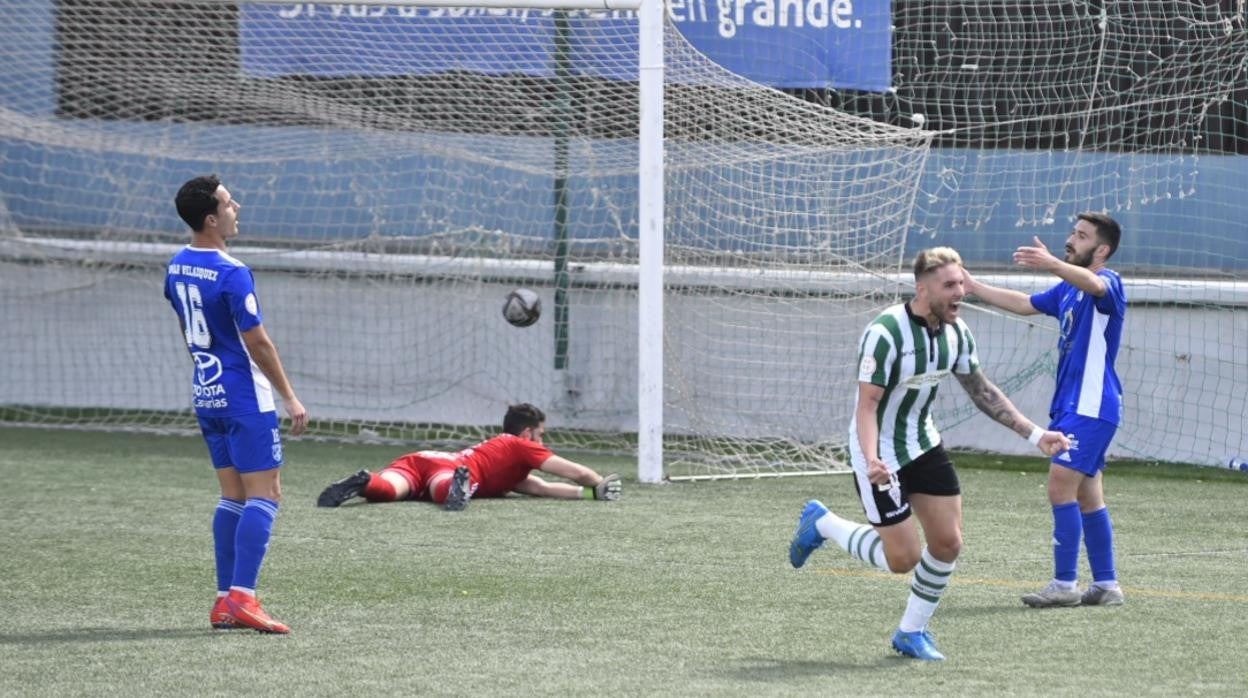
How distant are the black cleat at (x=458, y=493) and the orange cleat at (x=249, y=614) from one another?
3.22 m

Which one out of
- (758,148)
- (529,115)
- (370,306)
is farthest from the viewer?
(370,306)

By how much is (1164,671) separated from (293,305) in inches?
377

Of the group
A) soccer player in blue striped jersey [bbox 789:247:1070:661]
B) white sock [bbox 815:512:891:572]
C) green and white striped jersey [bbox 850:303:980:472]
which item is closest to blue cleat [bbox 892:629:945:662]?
soccer player in blue striped jersey [bbox 789:247:1070:661]

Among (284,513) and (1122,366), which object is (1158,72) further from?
(284,513)

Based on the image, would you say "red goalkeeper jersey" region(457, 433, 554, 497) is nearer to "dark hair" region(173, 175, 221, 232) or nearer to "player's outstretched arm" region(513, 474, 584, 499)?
"player's outstretched arm" region(513, 474, 584, 499)

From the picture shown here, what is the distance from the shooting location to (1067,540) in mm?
7422

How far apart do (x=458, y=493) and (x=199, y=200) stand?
140 inches

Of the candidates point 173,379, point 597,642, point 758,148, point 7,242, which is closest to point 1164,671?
point 597,642

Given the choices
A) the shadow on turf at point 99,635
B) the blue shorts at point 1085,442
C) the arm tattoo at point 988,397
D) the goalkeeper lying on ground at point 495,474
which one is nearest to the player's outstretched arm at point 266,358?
the shadow on turf at point 99,635

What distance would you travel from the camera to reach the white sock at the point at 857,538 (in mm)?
6617

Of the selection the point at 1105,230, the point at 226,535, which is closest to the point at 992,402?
the point at 1105,230

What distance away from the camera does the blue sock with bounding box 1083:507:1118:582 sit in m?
7.41

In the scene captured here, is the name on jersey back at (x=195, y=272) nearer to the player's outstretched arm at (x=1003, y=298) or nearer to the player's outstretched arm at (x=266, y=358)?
the player's outstretched arm at (x=266, y=358)

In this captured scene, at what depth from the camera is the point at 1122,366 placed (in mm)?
12484
